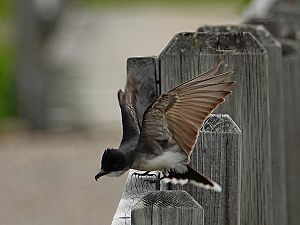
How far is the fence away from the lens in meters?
2.08

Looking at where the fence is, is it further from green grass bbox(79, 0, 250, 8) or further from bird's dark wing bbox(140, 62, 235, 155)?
green grass bbox(79, 0, 250, 8)

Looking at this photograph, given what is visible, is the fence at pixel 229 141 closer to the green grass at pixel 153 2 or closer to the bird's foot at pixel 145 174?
the bird's foot at pixel 145 174

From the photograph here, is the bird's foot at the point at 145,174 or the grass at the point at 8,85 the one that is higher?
the grass at the point at 8,85

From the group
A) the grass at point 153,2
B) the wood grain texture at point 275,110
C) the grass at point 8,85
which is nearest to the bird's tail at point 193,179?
the wood grain texture at point 275,110

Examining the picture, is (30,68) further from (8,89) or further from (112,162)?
(112,162)

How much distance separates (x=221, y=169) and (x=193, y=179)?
0.07 meters

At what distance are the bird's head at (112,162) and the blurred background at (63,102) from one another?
325cm

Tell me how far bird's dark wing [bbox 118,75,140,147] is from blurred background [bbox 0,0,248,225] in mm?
2863

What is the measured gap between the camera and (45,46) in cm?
1422

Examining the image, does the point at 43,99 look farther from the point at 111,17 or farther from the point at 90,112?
the point at 111,17

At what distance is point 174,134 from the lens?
2314mm

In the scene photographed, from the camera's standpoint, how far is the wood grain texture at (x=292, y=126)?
345 cm

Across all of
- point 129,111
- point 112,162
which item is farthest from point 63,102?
point 112,162

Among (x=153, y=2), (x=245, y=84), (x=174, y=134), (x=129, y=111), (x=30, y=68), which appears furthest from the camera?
(x=153, y=2)
